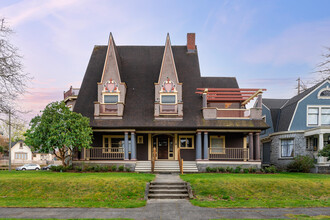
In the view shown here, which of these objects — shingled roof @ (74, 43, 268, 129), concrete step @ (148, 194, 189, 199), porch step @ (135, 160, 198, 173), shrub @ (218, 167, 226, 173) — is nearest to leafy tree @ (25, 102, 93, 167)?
shingled roof @ (74, 43, 268, 129)

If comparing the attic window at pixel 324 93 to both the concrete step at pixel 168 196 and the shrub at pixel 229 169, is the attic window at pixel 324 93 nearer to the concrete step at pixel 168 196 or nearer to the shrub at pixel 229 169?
the shrub at pixel 229 169

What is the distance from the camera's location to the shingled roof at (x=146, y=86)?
2288cm

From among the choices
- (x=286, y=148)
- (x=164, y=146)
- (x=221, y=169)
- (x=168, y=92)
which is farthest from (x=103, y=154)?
(x=286, y=148)

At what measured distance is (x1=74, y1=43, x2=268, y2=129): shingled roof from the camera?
22.9m

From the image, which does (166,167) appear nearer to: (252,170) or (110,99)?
(252,170)

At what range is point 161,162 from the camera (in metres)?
23.5

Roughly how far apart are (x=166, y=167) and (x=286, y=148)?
12284mm

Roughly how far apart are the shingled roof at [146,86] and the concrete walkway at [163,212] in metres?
11.2

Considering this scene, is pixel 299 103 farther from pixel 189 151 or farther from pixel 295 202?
pixel 295 202

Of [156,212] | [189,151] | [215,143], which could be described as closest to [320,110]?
[215,143]

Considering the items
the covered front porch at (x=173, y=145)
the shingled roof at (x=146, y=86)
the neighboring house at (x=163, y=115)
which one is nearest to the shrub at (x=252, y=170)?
the neighboring house at (x=163, y=115)

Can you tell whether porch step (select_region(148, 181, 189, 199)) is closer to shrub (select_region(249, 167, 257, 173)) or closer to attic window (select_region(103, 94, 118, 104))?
shrub (select_region(249, 167, 257, 173))

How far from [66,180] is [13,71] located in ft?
23.7

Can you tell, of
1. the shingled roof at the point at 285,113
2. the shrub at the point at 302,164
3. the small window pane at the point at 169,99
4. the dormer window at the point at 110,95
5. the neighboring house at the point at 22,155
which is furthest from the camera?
the neighboring house at the point at 22,155
